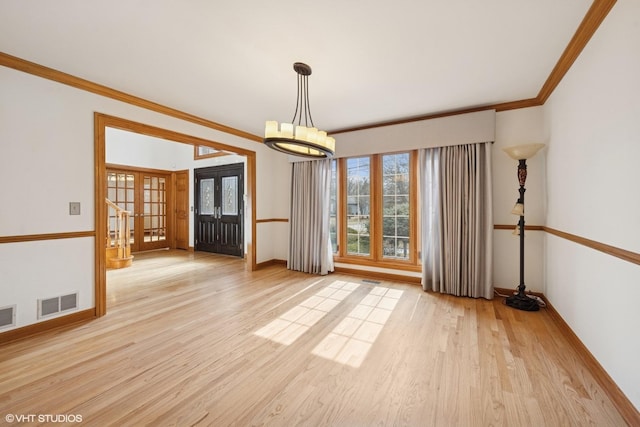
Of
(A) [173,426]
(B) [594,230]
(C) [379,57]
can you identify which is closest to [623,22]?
(B) [594,230]

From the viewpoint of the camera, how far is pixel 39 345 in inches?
92.4

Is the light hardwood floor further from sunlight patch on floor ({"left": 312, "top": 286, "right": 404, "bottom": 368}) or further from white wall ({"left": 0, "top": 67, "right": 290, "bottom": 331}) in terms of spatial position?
white wall ({"left": 0, "top": 67, "right": 290, "bottom": 331})

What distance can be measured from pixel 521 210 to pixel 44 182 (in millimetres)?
5135

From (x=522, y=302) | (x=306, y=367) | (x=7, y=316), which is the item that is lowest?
(x=306, y=367)

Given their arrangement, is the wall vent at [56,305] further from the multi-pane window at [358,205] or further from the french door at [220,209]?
the multi-pane window at [358,205]

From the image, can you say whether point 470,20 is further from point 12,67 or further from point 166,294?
point 166,294

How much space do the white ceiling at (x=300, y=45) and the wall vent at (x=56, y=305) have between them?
2.29 meters

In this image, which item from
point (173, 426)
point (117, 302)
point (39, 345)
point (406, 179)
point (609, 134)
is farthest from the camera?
point (406, 179)

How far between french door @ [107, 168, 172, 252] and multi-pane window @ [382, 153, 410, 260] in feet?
20.8

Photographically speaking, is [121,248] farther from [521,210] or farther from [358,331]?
[521,210]

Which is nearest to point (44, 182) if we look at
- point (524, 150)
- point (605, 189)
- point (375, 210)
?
point (375, 210)

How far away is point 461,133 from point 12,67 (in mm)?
4856

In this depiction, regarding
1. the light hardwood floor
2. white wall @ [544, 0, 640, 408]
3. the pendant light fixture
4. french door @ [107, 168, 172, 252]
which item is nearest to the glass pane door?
french door @ [107, 168, 172, 252]

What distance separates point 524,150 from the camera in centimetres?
302
